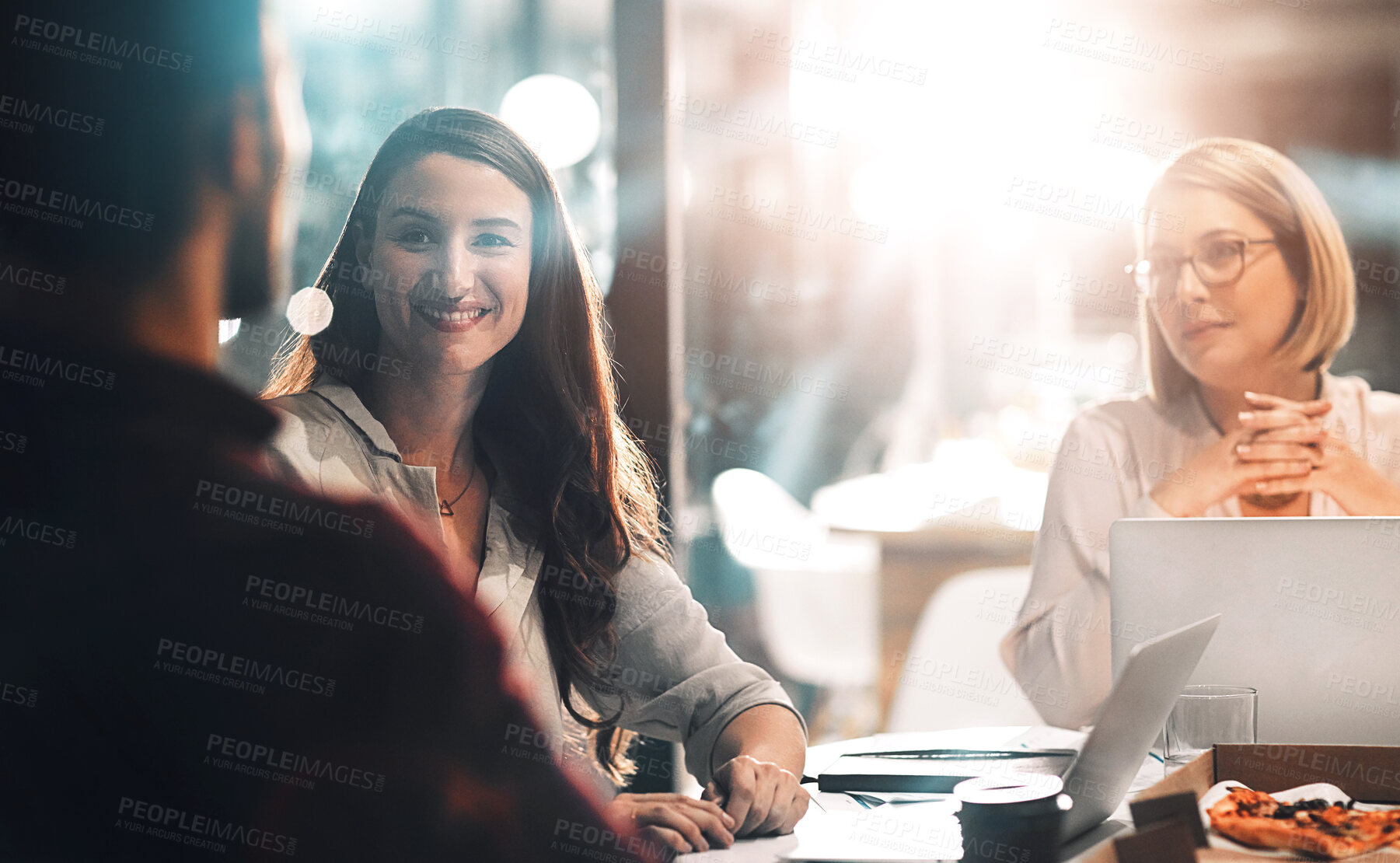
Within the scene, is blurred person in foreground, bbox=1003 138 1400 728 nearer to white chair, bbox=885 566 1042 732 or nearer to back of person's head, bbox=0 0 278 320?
white chair, bbox=885 566 1042 732

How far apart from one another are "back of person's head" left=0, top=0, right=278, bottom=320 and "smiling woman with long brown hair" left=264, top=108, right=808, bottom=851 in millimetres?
338

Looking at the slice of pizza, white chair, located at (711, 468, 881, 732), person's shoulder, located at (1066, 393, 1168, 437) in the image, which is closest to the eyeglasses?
person's shoulder, located at (1066, 393, 1168, 437)

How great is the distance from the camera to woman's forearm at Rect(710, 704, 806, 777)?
141 centimetres

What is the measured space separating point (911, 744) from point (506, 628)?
28.0 inches

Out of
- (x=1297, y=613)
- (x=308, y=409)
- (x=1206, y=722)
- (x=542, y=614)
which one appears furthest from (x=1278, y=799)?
(x=308, y=409)

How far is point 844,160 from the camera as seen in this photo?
321 cm

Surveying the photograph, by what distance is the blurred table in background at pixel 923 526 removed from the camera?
3.18 meters

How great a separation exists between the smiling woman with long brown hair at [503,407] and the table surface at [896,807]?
0.33 m

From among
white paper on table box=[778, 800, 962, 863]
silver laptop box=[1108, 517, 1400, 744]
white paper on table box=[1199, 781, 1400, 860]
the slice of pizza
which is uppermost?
silver laptop box=[1108, 517, 1400, 744]

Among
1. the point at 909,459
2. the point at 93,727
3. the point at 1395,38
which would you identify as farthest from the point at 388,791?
the point at 1395,38

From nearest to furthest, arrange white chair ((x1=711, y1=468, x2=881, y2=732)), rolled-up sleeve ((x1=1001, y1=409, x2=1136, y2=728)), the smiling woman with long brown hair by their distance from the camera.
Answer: the smiling woman with long brown hair → rolled-up sleeve ((x1=1001, y1=409, x2=1136, y2=728)) → white chair ((x1=711, y1=468, x2=881, y2=732))

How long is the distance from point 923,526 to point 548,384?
182 centimetres

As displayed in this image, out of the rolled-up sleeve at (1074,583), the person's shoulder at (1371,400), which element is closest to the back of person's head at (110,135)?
the rolled-up sleeve at (1074,583)

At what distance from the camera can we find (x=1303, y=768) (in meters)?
1.12
